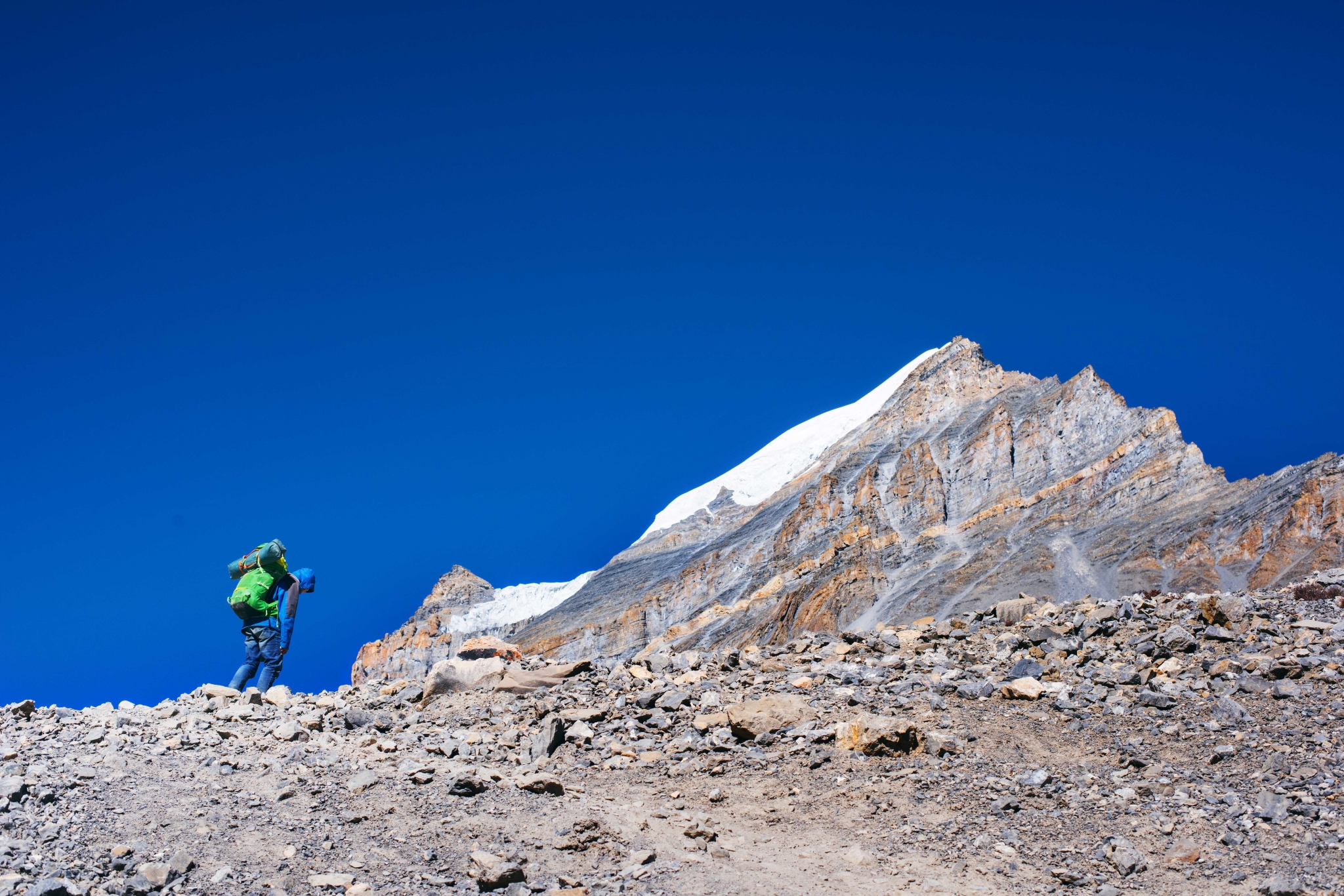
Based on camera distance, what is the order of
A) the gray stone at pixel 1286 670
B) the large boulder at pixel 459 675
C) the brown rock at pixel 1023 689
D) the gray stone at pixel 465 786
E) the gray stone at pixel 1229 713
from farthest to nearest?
the large boulder at pixel 459 675 → the brown rock at pixel 1023 689 → the gray stone at pixel 1286 670 → the gray stone at pixel 1229 713 → the gray stone at pixel 465 786

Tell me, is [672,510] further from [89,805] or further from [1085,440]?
[89,805]

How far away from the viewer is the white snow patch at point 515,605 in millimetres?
179000

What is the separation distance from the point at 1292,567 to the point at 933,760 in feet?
205

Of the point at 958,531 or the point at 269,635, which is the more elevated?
the point at 958,531

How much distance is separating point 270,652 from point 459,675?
300 centimetres

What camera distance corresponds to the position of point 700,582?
120062 millimetres

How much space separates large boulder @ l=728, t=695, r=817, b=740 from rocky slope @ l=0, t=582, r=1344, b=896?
3 centimetres

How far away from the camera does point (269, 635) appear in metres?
14.5

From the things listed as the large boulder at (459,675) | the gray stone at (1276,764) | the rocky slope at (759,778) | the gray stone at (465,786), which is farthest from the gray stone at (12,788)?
the gray stone at (1276,764)

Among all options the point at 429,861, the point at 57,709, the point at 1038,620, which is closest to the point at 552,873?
the point at 429,861

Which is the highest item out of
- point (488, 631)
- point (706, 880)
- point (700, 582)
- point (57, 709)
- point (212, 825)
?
point (488, 631)

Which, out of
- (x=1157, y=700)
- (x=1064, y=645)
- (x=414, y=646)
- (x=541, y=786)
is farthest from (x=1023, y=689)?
(x=414, y=646)

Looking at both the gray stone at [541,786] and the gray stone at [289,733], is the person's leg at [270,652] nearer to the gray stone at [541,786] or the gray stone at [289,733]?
the gray stone at [289,733]

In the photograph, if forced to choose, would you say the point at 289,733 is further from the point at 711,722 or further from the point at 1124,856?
the point at 1124,856
